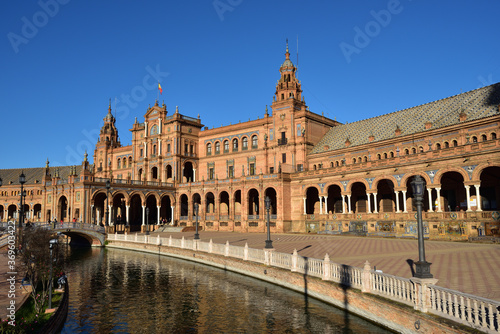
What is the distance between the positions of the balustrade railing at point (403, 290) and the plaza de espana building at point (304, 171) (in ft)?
63.8

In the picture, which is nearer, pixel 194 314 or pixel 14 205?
pixel 194 314

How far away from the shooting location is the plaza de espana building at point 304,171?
34.2 meters

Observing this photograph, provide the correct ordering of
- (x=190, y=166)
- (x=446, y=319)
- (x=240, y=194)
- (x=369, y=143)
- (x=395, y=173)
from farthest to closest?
(x=190, y=166)
(x=240, y=194)
(x=369, y=143)
(x=395, y=173)
(x=446, y=319)

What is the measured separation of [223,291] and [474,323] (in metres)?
11.7

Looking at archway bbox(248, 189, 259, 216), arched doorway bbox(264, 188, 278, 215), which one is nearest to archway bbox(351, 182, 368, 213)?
arched doorway bbox(264, 188, 278, 215)

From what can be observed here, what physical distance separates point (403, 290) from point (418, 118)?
37.2m

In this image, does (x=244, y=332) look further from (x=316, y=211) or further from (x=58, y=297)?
(x=316, y=211)

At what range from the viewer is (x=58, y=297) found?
1440 cm

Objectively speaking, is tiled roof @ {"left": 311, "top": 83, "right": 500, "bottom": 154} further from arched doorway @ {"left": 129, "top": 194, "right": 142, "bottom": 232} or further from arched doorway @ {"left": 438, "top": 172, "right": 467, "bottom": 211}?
arched doorway @ {"left": 129, "top": 194, "right": 142, "bottom": 232}

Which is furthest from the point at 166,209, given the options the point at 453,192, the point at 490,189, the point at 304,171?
the point at 490,189

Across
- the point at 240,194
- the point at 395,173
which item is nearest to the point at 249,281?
the point at 395,173

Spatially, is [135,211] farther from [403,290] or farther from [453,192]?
[403,290]

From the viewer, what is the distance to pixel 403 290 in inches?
448

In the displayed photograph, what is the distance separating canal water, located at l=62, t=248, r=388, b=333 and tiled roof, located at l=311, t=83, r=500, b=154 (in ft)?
97.3
